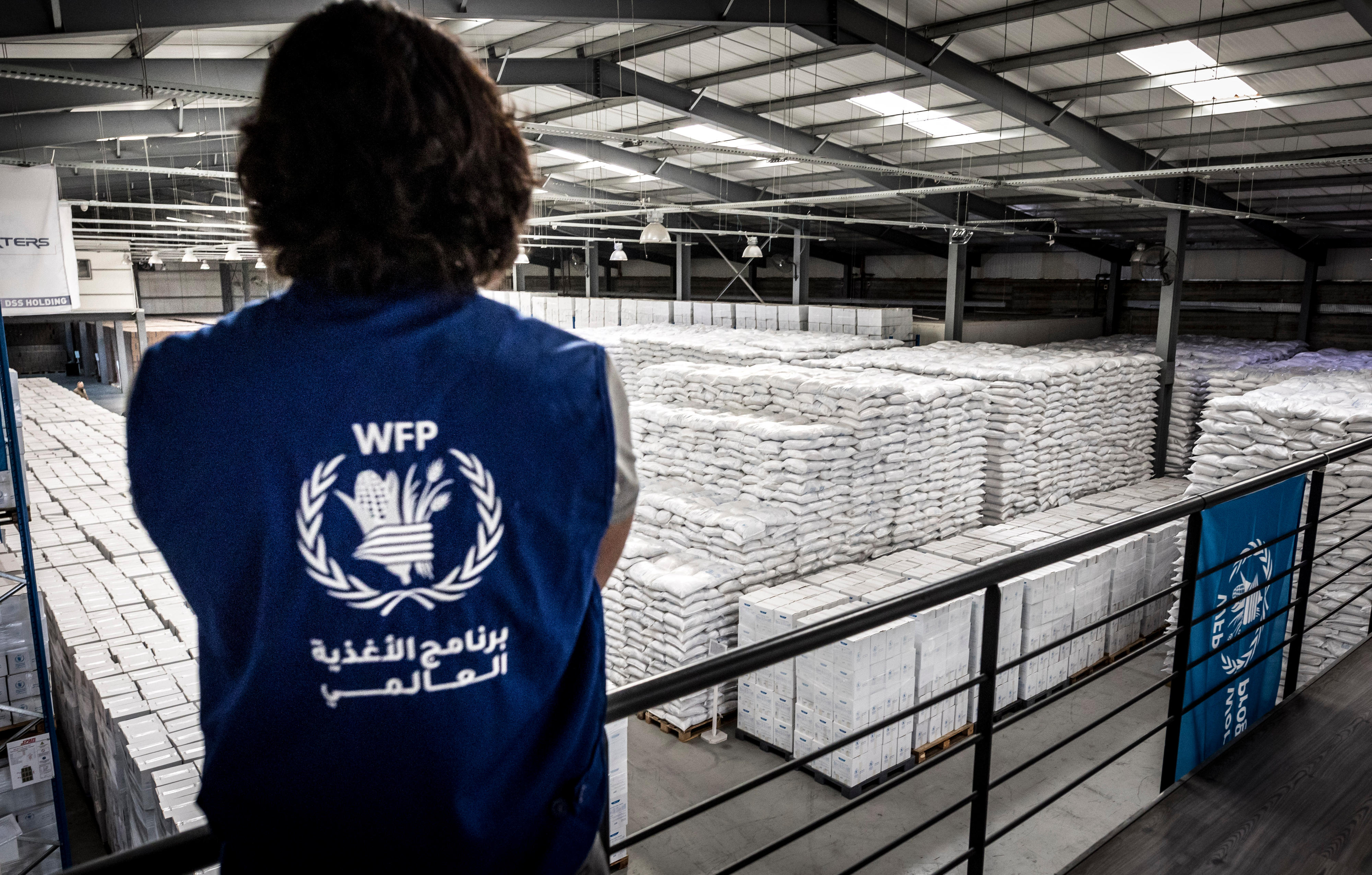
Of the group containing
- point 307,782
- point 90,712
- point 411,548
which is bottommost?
point 90,712

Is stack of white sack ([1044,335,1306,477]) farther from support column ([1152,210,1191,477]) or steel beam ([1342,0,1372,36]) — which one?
steel beam ([1342,0,1372,36])

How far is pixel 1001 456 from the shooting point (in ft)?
36.3

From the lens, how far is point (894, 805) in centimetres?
688

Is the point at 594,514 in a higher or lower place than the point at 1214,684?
higher

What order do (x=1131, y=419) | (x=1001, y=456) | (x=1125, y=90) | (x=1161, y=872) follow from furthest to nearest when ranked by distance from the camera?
(x=1131, y=419) → (x=1001, y=456) → (x=1125, y=90) → (x=1161, y=872)

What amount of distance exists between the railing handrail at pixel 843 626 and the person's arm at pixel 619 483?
1.07 feet

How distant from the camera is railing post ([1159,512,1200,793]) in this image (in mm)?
2775

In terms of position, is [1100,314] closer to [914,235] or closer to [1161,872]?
[914,235]

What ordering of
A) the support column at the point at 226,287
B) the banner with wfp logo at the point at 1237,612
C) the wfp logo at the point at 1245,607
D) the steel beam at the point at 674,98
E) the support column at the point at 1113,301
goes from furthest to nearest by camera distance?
the support column at the point at 226,287, the support column at the point at 1113,301, the steel beam at the point at 674,98, the wfp logo at the point at 1245,607, the banner with wfp logo at the point at 1237,612

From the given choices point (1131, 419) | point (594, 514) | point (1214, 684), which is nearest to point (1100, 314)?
point (1131, 419)

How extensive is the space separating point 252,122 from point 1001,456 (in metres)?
11.0

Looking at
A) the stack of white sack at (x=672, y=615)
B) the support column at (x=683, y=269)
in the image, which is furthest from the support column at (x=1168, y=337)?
the support column at (x=683, y=269)

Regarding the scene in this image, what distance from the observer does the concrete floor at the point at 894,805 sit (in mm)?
6230

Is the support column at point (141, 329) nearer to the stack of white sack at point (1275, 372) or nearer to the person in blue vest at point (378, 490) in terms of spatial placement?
the stack of white sack at point (1275, 372)
